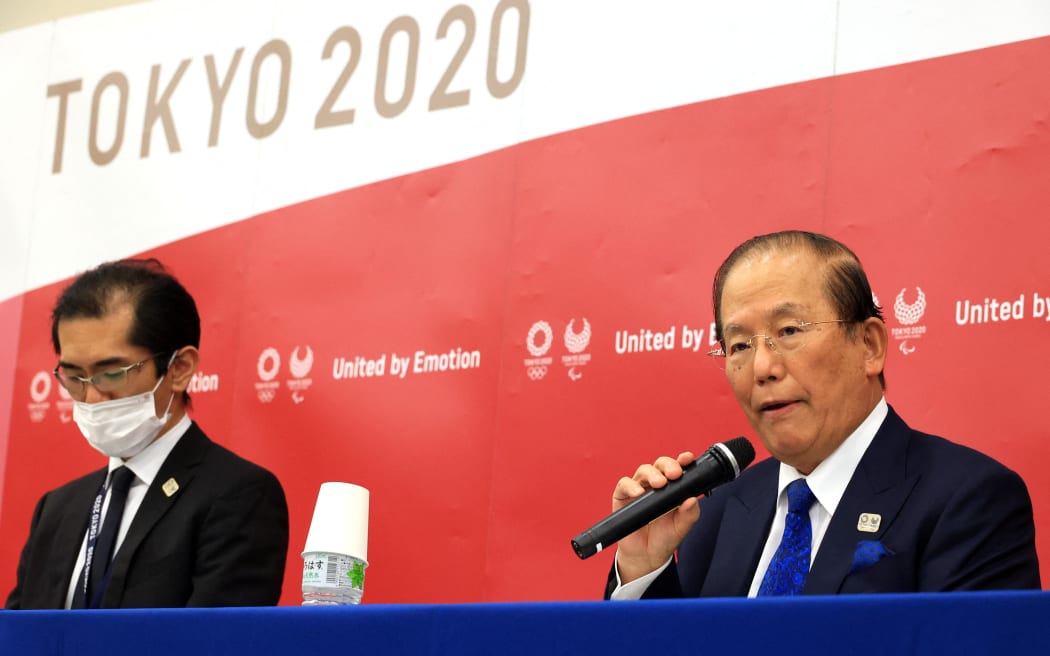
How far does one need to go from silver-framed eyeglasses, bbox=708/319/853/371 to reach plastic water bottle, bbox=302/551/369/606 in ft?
2.36

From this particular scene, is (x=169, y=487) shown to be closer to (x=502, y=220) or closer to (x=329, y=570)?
(x=329, y=570)

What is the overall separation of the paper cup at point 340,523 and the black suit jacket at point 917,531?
0.42 metres

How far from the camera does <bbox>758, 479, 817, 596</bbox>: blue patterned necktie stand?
7.01 ft

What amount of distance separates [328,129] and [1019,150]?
2.24 metres

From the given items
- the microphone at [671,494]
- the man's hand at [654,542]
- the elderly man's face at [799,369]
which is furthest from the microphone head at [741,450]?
the elderly man's face at [799,369]

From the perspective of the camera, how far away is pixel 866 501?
2.13 m

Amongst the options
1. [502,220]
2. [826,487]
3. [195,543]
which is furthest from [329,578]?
[502,220]

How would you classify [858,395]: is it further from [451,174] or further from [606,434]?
[451,174]

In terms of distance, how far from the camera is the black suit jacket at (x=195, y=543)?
2.98 metres

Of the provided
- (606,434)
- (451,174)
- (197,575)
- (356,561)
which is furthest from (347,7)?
(356,561)

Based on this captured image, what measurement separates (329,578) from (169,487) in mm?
1087

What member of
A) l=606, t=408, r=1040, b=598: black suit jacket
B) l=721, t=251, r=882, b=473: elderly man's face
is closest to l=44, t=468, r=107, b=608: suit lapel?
l=606, t=408, r=1040, b=598: black suit jacket

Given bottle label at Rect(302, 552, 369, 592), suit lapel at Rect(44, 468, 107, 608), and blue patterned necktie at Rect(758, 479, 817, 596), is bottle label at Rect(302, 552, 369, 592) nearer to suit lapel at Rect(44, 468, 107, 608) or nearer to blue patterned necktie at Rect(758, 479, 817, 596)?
blue patterned necktie at Rect(758, 479, 817, 596)

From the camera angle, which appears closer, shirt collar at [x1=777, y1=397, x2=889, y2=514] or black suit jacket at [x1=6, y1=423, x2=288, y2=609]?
shirt collar at [x1=777, y1=397, x2=889, y2=514]
